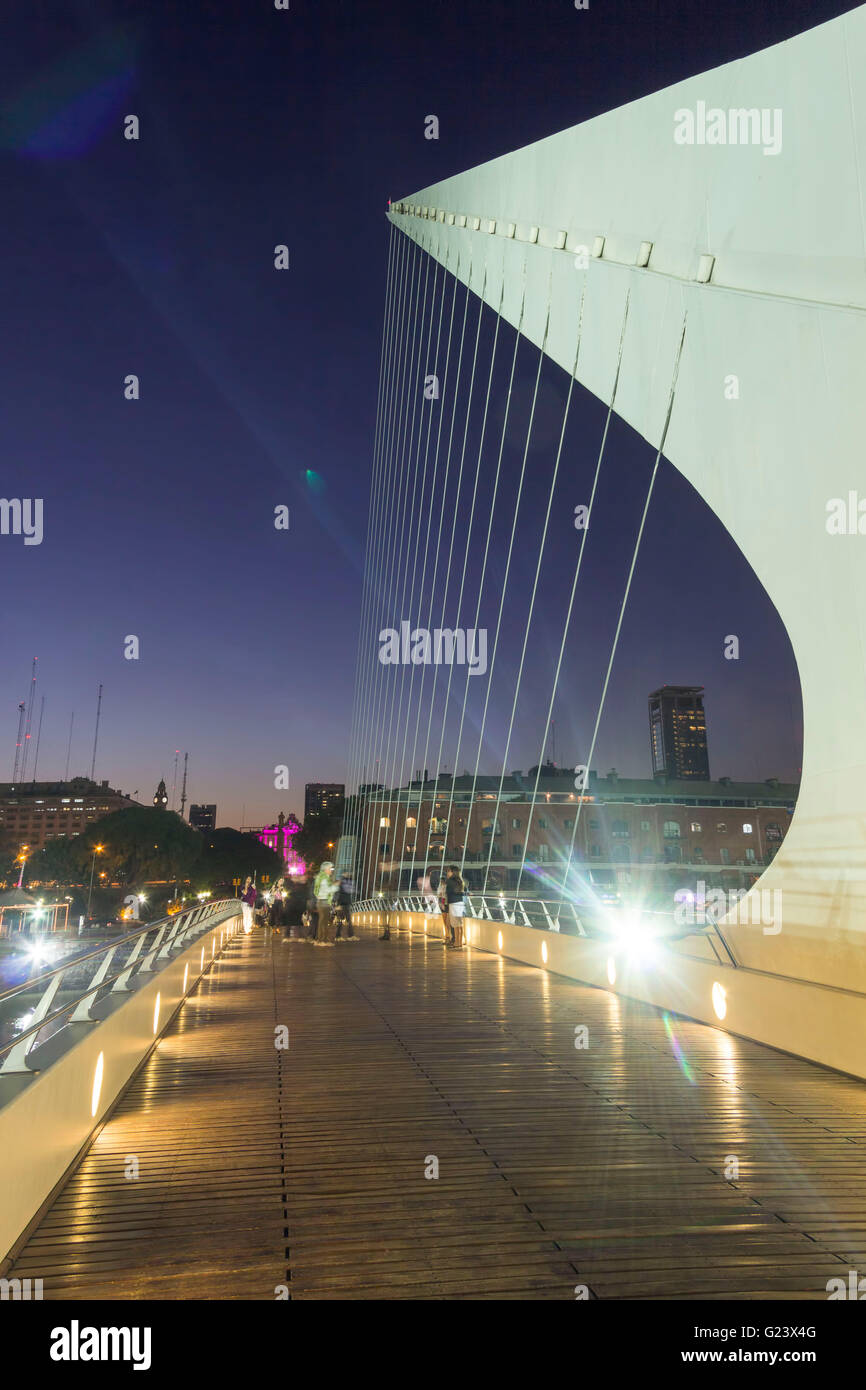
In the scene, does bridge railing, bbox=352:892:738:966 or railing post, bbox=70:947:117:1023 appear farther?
bridge railing, bbox=352:892:738:966

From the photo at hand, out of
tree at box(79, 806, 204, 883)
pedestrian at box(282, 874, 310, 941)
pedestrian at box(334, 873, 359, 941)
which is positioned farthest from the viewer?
tree at box(79, 806, 204, 883)

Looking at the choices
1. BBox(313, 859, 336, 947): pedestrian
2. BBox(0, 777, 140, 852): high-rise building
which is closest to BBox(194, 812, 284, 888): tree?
BBox(0, 777, 140, 852): high-rise building

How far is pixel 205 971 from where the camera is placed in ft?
42.2

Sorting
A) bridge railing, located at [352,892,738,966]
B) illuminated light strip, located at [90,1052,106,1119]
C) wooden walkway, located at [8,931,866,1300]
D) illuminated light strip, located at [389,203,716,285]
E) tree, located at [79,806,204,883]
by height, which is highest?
illuminated light strip, located at [389,203,716,285]

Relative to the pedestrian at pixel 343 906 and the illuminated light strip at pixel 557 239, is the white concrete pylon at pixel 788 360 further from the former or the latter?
the pedestrian at pixel 343 906

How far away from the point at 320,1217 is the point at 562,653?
11459 mm

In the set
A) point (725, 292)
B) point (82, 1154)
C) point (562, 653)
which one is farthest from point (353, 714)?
point (82, 1154)

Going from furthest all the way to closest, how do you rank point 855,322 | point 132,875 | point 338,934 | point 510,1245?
point 132,875, point 338,934, point 855,322, point 510,1245

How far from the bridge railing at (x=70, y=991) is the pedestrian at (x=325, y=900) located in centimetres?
571

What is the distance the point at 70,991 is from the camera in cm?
611

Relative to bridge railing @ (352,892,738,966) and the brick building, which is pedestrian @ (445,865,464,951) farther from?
the brick building

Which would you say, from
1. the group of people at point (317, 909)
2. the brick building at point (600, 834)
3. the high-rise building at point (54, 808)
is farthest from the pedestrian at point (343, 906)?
the high-rise building at point (54, 808)

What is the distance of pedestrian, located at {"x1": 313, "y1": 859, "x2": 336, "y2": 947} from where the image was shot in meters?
16.0
